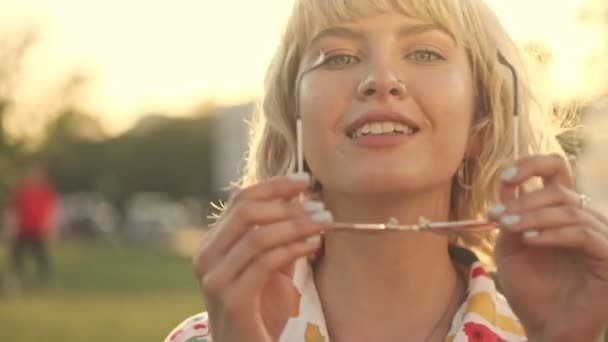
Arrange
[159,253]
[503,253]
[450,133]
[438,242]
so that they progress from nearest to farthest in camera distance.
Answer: [503,253], [450,133], [438,242], [159,253]

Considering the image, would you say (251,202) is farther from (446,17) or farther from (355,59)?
(446,17)

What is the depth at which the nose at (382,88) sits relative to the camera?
10.0 ft

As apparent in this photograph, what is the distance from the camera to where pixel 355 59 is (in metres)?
3.21

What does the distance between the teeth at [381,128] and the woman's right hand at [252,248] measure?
0.41m

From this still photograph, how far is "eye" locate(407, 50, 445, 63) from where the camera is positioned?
3205 mm

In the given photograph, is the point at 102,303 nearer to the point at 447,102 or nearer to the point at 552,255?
the point at 447,102

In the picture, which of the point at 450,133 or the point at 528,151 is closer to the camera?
the point at 450,133

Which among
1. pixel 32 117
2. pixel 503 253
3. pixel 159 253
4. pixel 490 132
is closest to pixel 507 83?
pixel 490 132

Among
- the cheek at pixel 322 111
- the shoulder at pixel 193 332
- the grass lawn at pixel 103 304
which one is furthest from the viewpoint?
the grass lawn at pixel 103 304

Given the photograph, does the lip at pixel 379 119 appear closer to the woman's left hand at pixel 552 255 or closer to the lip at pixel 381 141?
the lip at pixel 381 141

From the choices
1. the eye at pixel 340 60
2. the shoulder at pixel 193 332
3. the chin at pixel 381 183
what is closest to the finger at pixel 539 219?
the chin at pixel 381 183

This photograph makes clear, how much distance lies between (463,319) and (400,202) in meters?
0.36

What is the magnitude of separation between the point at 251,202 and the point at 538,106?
4.44ft

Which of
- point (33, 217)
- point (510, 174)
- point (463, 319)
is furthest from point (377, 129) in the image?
point (33, 217)
